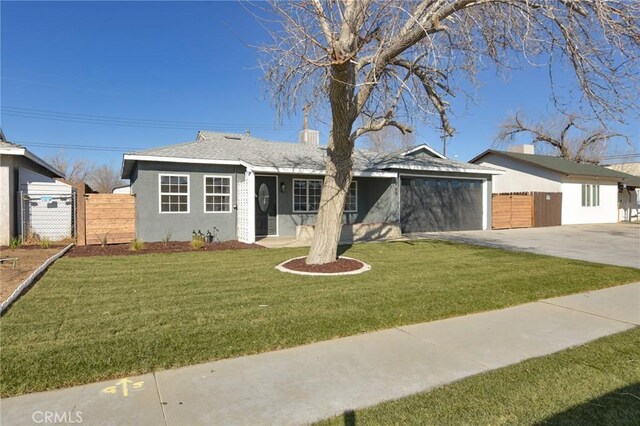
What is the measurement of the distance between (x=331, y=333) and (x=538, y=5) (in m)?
6.50

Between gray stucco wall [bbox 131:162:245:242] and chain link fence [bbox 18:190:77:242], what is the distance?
2192mm

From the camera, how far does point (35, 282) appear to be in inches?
285

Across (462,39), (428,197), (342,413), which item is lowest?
(342,413)

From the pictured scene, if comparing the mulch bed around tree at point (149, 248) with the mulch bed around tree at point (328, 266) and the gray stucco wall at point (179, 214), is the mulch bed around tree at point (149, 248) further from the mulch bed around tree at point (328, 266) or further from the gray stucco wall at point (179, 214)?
the mulch bed around tree at point (328, 266)

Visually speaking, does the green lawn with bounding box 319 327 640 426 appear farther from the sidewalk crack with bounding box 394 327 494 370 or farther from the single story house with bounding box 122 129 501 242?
the single story house with bounding box 122 129 501 242

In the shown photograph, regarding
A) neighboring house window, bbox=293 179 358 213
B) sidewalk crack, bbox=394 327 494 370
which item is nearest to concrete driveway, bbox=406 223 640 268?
neighboring house window, bbox=293 179 358 213

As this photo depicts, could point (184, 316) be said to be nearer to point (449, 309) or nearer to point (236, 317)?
point (236, 317)

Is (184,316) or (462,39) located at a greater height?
(462,39)

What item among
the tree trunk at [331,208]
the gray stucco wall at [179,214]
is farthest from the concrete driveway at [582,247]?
the gray stucco wall at [179,214]

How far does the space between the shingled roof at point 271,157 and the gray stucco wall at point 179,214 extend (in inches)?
16.2

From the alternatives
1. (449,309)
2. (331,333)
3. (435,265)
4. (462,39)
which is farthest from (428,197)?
(331,333)

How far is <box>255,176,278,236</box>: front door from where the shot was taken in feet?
51.0

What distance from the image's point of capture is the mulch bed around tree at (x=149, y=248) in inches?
443

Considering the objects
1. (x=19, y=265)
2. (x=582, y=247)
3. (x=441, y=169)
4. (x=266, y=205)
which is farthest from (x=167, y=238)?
(x=582, y=247)
